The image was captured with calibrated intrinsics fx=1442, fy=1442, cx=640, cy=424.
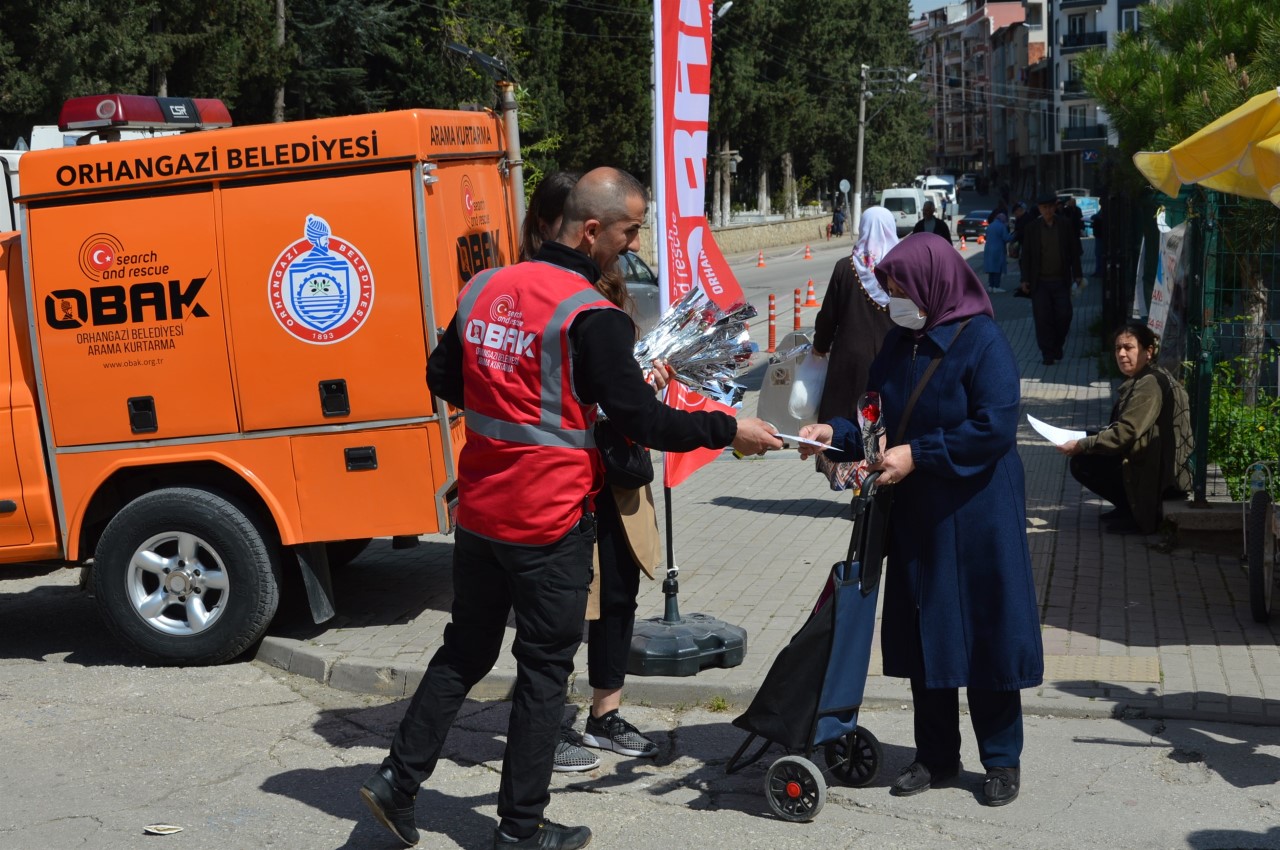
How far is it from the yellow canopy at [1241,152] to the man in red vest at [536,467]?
2.57 m

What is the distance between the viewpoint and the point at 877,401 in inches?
180

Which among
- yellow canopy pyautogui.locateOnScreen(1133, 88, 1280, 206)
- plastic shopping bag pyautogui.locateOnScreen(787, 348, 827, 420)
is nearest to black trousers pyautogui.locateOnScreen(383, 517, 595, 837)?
yellow canopy pyautogui.locateOnScreen(1133, 88, 1280, 206)

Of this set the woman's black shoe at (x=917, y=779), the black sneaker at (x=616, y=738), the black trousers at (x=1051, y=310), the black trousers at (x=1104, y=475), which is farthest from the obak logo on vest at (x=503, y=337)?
the black trousers at (x=1051, y=310)

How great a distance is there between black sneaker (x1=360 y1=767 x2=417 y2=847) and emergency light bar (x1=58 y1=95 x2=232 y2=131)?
4.72m

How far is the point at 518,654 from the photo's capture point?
4.24m

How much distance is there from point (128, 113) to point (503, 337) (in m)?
4.52

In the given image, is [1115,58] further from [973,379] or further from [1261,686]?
[973,379]

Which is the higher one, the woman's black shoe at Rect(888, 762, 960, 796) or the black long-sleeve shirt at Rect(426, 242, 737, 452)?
the black long-sleeve shirt at Rect(426, 242, 737, 452)

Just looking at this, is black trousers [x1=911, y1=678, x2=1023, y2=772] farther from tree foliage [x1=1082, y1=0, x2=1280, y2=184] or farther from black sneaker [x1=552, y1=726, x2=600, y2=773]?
tree foliage [x1=1082, y1=0, x2=1280, y2=184]

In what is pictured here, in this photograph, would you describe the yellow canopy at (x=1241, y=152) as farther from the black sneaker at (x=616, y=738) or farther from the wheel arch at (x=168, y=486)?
the wheel arch at (x=168, y=486)

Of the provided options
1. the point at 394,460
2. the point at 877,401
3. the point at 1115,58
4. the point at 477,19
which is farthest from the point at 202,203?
the point at 477,19

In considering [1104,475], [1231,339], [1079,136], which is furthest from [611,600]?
[1079,136]

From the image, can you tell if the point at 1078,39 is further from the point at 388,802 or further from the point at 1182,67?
the point at 388,802

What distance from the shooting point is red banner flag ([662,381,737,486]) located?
5.60m
